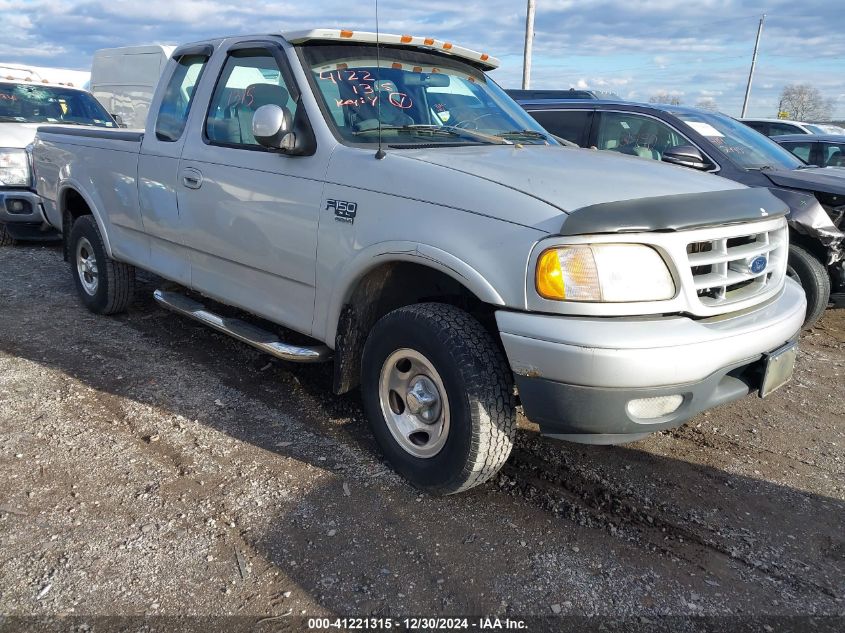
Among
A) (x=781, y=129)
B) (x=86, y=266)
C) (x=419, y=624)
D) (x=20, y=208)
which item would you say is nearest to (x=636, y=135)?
(x=86, y=266)

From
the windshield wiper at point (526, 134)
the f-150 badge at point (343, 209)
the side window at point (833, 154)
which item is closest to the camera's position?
the f-150 badge at point (343, 209)

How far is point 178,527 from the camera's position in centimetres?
287

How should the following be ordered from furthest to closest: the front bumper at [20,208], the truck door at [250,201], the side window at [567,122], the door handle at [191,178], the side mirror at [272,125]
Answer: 1. the front bumper at [20,208]
2. the side window at [567,122]
3. the door handle at [191,178]
4. the truck door at [250,201]
5. the side mirror at [272,125]

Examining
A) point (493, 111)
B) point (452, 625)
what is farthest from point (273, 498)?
point (493, 111)

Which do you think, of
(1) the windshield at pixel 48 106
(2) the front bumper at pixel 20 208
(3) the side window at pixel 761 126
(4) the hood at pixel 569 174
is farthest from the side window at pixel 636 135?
(3) the side window at pixel 761 126

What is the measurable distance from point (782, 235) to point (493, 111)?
1721mm

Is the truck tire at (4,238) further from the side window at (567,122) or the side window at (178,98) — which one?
the side window at (567,122)

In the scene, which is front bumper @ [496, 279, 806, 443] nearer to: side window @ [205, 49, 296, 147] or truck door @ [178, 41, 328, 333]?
truck door @ [178, 41, 328, 333]

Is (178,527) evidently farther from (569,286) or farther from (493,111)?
(493,111)

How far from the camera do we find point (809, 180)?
18.4ft

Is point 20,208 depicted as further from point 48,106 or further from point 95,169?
point 95,169

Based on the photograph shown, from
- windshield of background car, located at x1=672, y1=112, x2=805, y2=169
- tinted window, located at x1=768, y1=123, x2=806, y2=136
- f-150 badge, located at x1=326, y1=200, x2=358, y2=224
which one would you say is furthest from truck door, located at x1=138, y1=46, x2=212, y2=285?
tinted window, located at x1=768, y1=123, x2=806, y2=136

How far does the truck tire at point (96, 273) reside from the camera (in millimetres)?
5391

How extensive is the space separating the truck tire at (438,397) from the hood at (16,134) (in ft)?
22.4
